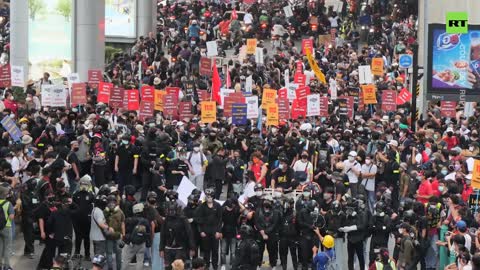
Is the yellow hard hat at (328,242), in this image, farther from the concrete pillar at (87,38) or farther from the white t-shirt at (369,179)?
the concrete pillar at (87,38)

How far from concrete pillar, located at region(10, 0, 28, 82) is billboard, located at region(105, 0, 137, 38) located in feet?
27.8

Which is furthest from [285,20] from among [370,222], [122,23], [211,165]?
[370,222]

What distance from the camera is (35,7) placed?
145 ft

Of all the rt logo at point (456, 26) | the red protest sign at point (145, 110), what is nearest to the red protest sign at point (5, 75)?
the red protest sign at point (145, 110)

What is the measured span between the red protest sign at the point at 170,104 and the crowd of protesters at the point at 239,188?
427 millimetres

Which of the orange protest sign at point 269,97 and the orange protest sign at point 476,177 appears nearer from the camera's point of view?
the orange protest sign at point 476,177

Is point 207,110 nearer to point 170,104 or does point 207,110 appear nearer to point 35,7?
point 170,104

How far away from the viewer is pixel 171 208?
2383 centimetres

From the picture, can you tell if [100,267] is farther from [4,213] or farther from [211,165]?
[211,165]

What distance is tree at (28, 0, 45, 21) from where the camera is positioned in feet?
145

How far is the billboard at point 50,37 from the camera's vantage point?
4400cm

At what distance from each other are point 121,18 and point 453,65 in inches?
667

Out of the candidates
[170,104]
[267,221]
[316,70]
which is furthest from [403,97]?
[267,221]

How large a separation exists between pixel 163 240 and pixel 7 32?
29.1 metres
